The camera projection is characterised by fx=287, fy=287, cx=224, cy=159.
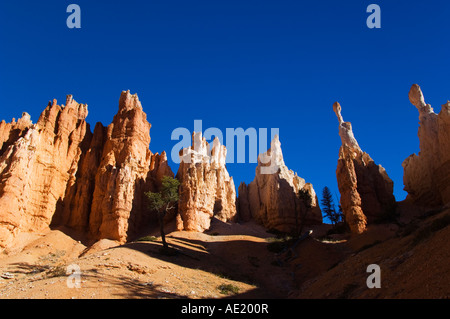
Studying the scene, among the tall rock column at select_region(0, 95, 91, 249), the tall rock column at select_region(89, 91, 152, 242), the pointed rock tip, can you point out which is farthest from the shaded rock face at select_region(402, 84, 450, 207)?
the tall rock column at select_region(0, 95, 91, 249)

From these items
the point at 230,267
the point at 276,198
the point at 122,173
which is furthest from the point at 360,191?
the point at 122,173

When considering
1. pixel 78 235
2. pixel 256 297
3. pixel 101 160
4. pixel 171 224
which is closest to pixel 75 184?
pixel 101 160

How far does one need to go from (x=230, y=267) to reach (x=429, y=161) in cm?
3518

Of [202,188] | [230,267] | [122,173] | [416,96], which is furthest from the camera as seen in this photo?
[416,96]

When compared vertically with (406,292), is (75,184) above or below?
above

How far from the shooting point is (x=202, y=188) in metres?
43.2

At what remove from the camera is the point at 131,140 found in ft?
153

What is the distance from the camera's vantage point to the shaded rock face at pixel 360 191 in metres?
35.2

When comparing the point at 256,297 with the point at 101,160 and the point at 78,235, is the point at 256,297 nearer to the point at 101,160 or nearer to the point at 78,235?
the point at 78,235

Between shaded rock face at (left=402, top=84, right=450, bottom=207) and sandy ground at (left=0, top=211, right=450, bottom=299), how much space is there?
11.2m

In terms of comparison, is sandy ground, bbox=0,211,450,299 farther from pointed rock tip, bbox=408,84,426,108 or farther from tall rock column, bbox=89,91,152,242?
pointed rock tip, bbox=408,84,426,108

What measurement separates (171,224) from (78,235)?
12875 mm

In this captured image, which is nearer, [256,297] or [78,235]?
[256,297]

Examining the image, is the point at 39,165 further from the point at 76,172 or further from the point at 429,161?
the point at 429,161
